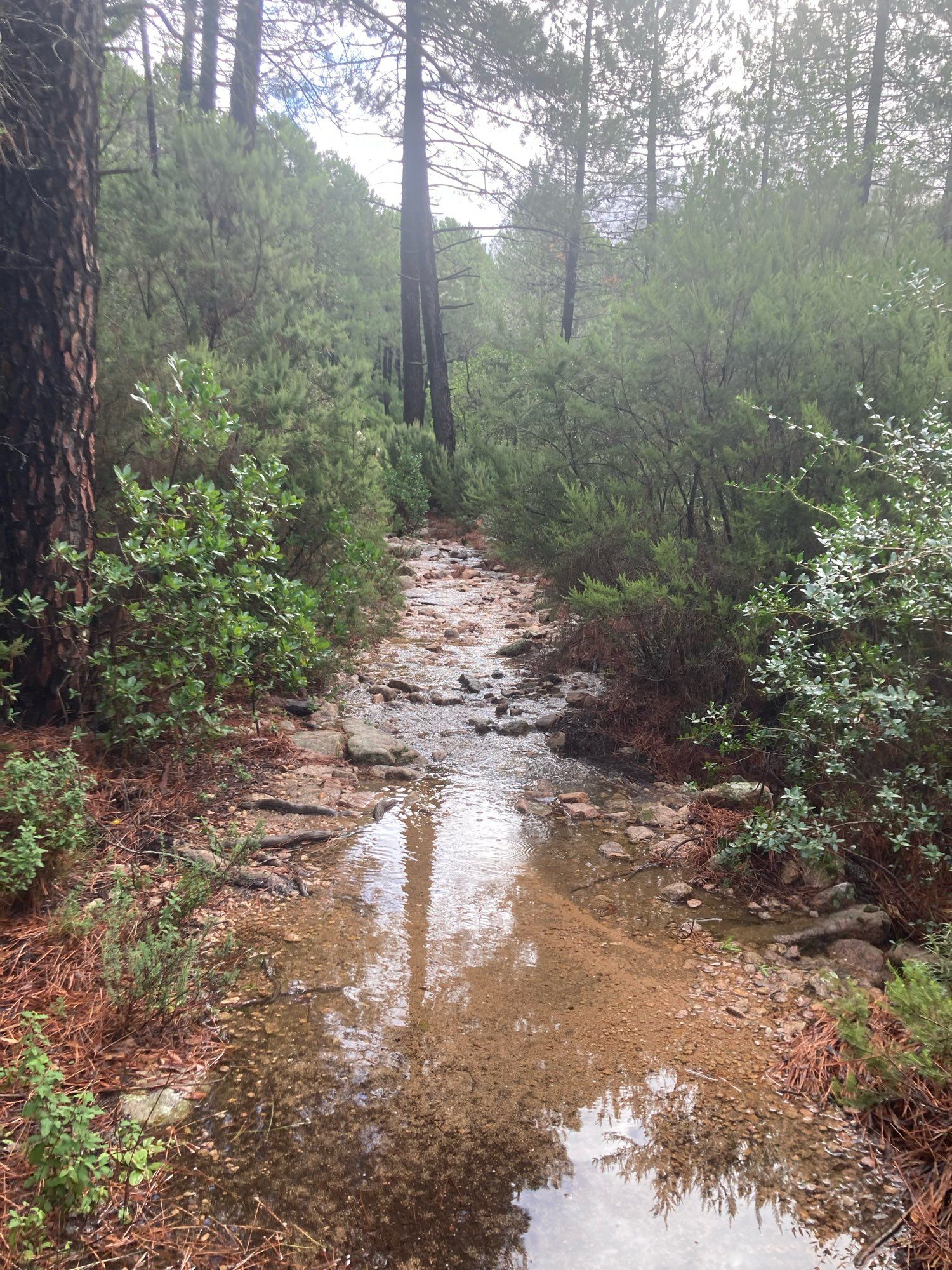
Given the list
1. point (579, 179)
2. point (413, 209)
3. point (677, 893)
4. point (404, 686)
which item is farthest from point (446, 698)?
point (579, 179)

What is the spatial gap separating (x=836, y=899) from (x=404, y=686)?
390 centimetres

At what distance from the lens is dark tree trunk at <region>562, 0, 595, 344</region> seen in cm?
1478

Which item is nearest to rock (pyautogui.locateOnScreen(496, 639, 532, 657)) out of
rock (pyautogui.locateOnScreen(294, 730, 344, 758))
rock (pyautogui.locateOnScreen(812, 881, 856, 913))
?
rock (pyautogui.locateOnScreen(294, 730, 344, 758))

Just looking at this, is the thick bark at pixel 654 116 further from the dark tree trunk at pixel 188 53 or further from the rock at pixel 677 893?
the rock at pixel 677 893

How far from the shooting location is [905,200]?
26.1 ft

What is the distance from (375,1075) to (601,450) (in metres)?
5.62

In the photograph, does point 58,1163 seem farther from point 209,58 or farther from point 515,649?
point 209,58

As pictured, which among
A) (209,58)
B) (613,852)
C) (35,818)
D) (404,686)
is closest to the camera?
(35,818)

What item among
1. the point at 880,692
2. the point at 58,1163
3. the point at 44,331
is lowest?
the point at 58,1163

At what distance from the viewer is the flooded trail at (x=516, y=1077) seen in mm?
2068

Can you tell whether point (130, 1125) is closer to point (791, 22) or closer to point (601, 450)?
point (601, 450)

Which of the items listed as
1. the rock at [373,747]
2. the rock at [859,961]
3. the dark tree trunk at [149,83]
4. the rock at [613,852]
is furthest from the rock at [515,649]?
the dark tree trunk at [149,83]

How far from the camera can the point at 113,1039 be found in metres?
2.48

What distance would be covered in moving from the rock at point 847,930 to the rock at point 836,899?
13 centimetres
